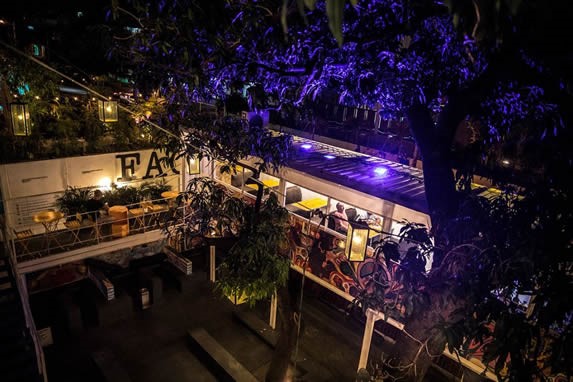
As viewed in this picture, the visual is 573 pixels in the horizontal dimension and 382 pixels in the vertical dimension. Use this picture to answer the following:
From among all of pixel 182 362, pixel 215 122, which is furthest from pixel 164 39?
pixel 182 362

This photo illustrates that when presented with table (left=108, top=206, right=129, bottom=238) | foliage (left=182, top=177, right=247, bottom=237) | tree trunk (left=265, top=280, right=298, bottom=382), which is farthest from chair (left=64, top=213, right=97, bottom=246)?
tree trunk (left=265, top=280, right=298, bottom=382)

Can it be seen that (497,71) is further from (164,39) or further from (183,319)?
(183,319)

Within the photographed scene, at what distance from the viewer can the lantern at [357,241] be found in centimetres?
597

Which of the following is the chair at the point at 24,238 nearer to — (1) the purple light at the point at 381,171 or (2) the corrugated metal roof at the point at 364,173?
(2) the corrugated metal roof at the point at 364,173

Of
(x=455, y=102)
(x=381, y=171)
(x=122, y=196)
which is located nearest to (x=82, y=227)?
(x=122, y=196)

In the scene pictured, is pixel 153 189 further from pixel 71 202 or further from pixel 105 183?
pixel 71 202

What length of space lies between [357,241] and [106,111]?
786cm

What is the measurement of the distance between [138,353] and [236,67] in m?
8.10

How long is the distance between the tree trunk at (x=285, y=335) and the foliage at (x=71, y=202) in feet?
23.6

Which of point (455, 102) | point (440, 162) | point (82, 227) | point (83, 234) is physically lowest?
point (83, 234)

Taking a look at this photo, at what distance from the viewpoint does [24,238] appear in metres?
9.39

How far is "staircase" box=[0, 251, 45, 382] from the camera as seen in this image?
7844 millimetres

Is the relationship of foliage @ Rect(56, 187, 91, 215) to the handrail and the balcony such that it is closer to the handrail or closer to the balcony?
the balcony

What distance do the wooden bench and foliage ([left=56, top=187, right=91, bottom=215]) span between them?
5.08 m
